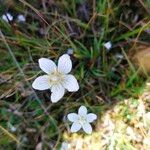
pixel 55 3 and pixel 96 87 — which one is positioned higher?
pixel 55 3

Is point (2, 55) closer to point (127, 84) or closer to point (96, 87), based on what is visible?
point (96, 87)

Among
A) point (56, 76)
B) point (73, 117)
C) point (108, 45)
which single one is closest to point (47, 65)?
point (56, 76)

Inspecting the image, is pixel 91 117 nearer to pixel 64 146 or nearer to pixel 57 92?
pixel 64 146

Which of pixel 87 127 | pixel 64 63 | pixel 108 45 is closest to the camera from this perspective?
pixel 64 63

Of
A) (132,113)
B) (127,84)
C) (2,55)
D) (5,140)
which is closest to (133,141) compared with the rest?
(132,113)

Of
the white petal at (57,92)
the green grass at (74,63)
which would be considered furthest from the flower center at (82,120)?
the white petal at (57,92)

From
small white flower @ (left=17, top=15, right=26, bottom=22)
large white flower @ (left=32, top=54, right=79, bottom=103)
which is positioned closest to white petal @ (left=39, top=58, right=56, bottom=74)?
large white flower @ (left=32, top=54, right=79, bottom=103)

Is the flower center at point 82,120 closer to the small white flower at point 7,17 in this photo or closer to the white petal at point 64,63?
the white petal at point 64,63
